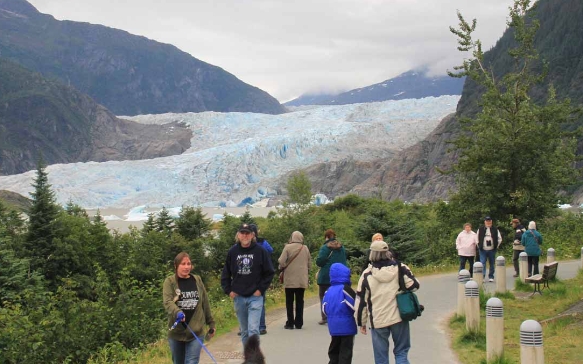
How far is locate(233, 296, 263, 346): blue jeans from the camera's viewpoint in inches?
332

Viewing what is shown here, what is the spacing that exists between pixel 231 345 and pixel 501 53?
83921mm

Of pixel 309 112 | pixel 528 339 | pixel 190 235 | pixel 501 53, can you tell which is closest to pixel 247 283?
pixel 528 339

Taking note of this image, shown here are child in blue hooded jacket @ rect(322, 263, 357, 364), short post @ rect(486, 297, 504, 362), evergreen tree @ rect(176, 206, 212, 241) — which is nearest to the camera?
child in blue hooded jacket @ rect(322, 263, 357, 364)

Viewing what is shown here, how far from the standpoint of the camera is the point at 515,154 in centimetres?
2217

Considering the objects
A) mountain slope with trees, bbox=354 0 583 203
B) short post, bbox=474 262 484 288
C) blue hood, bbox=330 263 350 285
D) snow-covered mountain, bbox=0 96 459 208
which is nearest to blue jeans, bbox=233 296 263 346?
blue hood, bbox=330 263 350 285

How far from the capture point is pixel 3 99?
121 metres

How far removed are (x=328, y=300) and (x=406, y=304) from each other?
3.03ft

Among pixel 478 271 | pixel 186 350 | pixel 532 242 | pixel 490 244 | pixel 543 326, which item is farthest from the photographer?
pixel 490 244

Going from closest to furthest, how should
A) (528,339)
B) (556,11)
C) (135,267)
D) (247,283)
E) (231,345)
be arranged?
1. (528,339)
2. (247,283)
3. (231,345)
4. (135,267)
5. (556,11)

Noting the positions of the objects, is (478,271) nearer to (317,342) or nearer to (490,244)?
(490,244)

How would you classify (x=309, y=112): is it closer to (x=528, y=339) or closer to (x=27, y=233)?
(x=27, y=233)

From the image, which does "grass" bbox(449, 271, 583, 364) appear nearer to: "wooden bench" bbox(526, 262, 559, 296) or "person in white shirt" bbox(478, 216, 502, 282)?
"wooden bench" bbox(526, 262, 559, 296)

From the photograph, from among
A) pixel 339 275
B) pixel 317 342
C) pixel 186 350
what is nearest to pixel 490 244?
pixel 317 342

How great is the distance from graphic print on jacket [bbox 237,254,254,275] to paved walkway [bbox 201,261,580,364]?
46.0 inches
